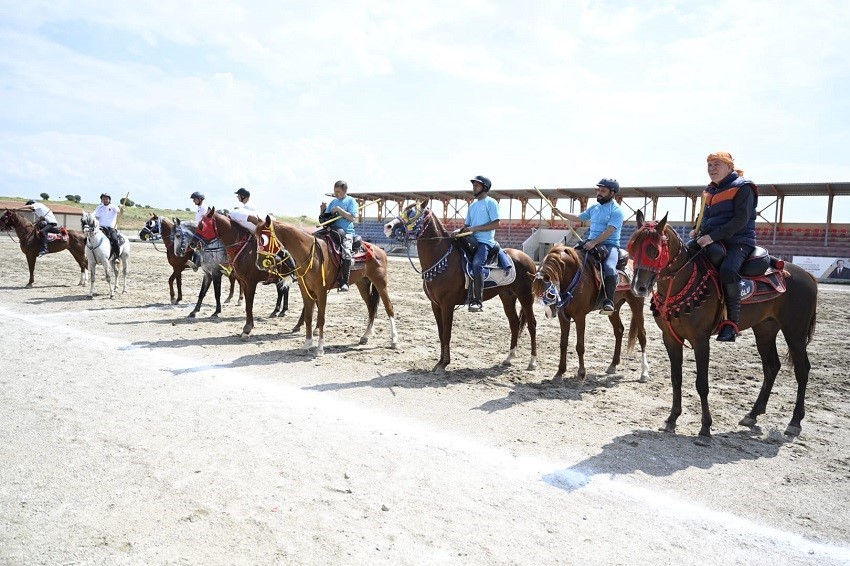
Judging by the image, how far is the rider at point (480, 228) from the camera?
7.93 m

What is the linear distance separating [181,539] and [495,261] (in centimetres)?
588

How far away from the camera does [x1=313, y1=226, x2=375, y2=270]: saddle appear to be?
939 centimetres

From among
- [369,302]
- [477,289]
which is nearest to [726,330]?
[477,289]

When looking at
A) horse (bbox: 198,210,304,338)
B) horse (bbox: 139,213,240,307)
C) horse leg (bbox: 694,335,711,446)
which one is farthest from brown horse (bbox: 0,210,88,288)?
horse leg (bbox: 694,335,711,446)

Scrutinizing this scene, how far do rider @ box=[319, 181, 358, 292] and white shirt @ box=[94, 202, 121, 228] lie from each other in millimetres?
8839

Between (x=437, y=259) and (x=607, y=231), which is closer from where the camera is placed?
(x=607, y=231)

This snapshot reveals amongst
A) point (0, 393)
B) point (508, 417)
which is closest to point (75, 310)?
point (0, 393)

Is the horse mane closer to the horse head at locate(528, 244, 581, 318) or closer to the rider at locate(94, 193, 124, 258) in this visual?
the horse head at locate(528, 244, 581, 318)

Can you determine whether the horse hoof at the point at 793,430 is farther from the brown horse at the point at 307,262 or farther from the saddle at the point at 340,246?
the saddle at the point at 340,246

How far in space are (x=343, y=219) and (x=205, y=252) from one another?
12.7ft

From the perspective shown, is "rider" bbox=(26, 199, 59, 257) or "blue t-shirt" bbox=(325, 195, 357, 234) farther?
"rider" bbox=(26, 199, 59, 257)

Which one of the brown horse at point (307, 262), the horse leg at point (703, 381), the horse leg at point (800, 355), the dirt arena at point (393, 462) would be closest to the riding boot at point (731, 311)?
the horse leg at point (703, 381)

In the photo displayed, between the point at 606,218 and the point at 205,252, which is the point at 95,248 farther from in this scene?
the point at 606,218

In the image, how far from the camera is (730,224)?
206 inches
